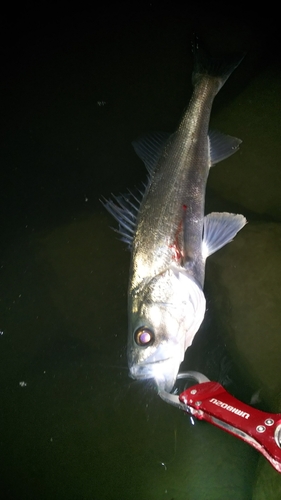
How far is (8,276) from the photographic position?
2932mm

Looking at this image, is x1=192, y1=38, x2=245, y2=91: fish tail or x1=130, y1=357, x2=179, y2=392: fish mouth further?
x1=192, y1=38, x2=245, y2=91: fish tail

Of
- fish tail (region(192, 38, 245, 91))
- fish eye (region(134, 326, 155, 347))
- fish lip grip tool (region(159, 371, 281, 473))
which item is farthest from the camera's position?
fish tail (region(192, 38, 245, 91))

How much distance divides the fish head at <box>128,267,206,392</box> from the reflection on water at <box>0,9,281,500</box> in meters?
0.51

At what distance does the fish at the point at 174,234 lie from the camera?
76.4 inches

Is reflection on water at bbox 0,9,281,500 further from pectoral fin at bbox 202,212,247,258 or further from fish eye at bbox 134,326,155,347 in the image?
fish eye at bbox 134,326,155,347

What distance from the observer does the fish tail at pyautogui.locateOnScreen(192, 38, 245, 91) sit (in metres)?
2.78

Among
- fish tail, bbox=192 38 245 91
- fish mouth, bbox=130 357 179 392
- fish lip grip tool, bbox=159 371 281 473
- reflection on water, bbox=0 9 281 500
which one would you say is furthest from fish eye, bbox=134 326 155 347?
fish tail, bbox=192 38 245 91

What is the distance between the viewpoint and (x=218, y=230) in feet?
7.70

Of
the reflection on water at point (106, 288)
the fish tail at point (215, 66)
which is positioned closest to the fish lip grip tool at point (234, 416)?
the reflection on water at point (106, 288)

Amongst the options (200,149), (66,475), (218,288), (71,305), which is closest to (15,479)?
(66,475)

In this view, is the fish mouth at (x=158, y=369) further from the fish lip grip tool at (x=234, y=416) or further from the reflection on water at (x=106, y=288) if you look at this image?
the reflection on water at (x=106, y=288)

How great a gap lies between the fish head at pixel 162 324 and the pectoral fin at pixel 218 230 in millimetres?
340

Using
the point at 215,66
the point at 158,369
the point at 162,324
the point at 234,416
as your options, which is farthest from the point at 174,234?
the point at 215,66

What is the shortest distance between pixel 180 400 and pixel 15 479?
1420 millimetres
